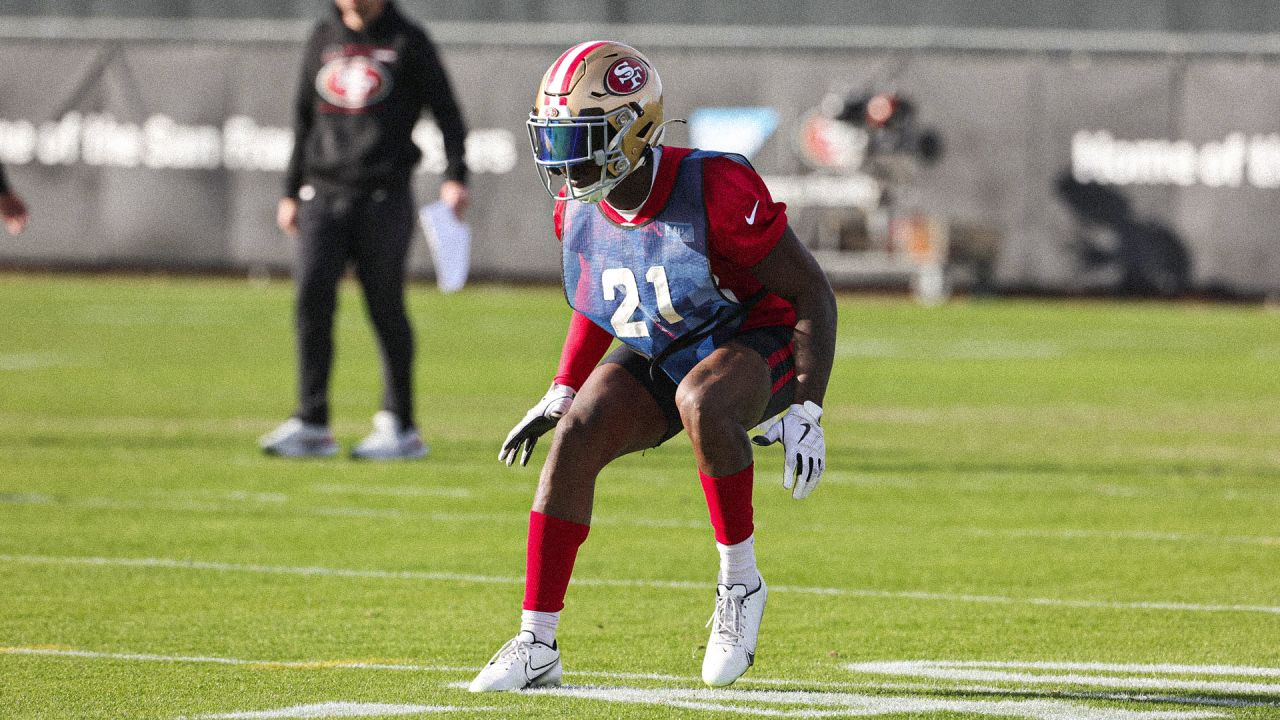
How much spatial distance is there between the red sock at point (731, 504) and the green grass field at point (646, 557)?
0.41 meters

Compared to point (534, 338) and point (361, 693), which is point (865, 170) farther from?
point (361, 693)

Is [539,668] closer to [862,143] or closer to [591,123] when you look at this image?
[591,123]

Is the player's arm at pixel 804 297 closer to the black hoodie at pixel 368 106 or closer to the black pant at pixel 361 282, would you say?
the black pant at pixel 361 282

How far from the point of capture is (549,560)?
19.2 feet

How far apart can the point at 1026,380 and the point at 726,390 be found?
10981 mm

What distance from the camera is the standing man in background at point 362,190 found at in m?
11.2

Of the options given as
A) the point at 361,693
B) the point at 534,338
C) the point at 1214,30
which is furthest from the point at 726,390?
the point at 1214,30

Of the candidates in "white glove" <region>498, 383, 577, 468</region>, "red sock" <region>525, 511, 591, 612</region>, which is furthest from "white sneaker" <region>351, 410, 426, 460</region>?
"red sock" <region>525, 511, 591, 612</region>

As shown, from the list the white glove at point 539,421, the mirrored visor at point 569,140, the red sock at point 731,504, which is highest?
the mirrored visor at point 569,140

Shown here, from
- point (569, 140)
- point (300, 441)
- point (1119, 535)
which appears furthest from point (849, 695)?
point (300, 441)

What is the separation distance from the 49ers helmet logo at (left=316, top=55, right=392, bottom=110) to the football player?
5.46m

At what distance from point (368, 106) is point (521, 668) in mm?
6117

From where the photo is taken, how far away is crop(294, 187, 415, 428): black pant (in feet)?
36.8

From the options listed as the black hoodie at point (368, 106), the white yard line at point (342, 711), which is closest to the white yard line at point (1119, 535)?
the black hoodie at point (368, 106)
